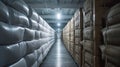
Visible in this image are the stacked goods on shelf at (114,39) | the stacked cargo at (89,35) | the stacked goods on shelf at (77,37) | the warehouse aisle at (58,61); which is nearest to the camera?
the stacked goods on shelf at (114,39)

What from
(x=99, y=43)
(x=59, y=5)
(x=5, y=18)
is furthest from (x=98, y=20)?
(x=59, y=5)

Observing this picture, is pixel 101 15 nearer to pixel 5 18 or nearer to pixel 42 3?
pixel 5 18

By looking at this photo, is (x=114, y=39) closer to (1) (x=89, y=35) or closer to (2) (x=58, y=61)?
(1) (x=89, y=35)

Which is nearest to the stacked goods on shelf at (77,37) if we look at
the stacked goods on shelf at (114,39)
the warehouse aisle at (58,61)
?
the warehouse aisle at (58,61)

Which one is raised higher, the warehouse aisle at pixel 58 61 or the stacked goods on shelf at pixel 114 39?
the stacked goods on shelf at pixel 114 39

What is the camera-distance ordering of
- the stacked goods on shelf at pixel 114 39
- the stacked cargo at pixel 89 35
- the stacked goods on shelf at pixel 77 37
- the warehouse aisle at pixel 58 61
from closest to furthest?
the stacked goods on shelf at pixel 114 39
the stacked cargo at pixel 89 35
the stacked goods on shelf at pixel 77 37
the warehouse aisle at pixel 58 61

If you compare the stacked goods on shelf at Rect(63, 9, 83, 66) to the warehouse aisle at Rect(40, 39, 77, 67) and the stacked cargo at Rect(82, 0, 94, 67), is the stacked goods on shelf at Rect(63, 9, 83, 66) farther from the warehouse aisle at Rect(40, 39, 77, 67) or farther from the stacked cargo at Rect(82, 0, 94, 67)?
the stacked cargo at Rect(82, 0, 94, 67)

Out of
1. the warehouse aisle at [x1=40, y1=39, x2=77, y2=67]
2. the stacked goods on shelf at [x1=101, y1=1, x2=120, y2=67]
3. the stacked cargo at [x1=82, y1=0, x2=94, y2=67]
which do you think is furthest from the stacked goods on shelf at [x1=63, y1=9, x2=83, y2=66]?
the stacked goods on shelf at [x1=101, y1=1, x2=120, y2=67]

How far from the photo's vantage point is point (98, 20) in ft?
10.8

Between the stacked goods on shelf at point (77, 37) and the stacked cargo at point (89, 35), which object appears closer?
the stacked cargo at point (89, 35)

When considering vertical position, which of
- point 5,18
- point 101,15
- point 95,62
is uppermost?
point 101,15

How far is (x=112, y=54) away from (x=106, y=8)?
4.29 feet

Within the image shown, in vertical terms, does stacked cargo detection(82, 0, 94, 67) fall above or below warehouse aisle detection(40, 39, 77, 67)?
above

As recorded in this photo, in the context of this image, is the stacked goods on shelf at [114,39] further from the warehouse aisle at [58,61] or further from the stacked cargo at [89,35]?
the warehouse aisle at [58,61]
